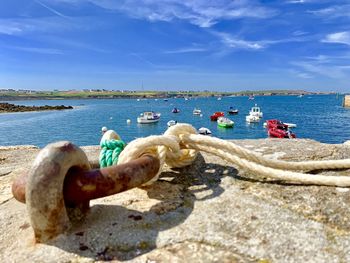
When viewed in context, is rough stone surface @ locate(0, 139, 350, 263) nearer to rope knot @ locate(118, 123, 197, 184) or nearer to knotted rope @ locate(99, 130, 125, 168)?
rope knot @ locate(118, 123, 197, 184)

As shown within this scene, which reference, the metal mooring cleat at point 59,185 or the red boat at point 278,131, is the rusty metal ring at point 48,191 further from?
the red boat at point 278,131

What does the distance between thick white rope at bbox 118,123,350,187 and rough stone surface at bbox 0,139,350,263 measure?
3.1 inches

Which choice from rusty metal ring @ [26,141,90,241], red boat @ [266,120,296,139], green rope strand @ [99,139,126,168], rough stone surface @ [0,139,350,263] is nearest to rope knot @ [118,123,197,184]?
rough stone surface @ [0,139,350,263]

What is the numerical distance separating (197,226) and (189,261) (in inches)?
15.3

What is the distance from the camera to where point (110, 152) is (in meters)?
3.36

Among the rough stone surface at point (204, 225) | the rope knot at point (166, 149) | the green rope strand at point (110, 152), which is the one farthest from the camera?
the green rope strand at point (110, 152)

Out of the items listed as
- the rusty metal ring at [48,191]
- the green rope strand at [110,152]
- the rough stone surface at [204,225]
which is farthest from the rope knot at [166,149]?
the rusty metal ring at [48,191]

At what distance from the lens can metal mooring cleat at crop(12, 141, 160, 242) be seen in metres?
2.13

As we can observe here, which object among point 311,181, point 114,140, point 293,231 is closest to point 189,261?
point 293,231

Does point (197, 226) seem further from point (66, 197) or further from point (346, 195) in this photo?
point (346, 195)

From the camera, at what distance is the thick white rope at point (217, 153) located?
2877 millimetres

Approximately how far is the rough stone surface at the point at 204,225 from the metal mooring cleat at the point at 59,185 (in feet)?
0.45

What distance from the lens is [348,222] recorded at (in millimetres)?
2379

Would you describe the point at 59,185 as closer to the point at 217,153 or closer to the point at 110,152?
the point at 110,152
